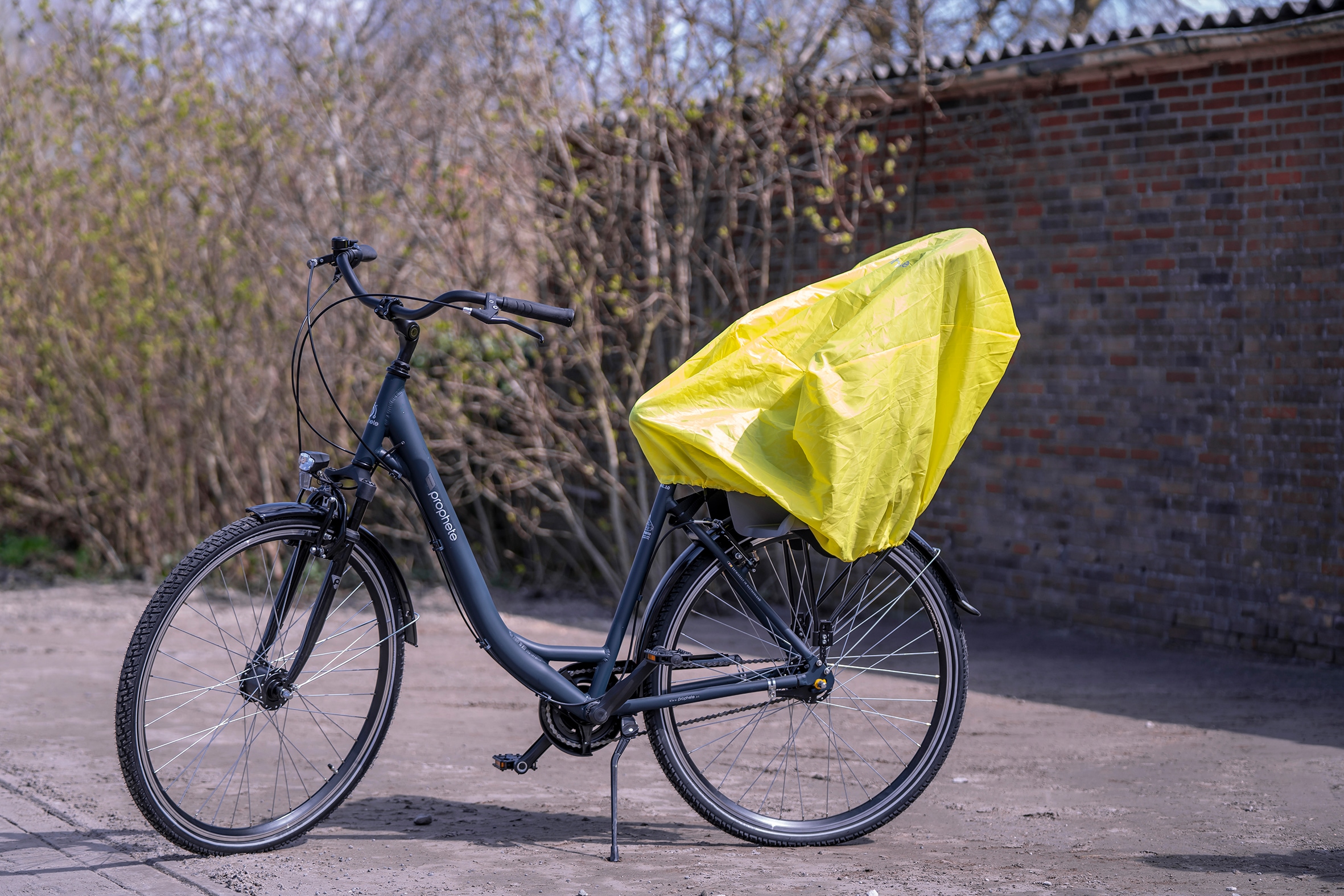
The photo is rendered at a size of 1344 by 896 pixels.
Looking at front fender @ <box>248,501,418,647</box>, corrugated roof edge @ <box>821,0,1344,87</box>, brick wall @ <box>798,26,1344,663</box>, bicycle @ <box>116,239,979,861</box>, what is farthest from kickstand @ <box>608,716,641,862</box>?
corrugated roof edge @ <box>821,0,1344,87</box>

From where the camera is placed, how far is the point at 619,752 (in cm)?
346

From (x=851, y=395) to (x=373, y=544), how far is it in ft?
→ 4.42

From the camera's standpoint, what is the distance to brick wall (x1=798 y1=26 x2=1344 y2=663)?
6020 mm

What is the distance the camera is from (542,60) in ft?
23.1

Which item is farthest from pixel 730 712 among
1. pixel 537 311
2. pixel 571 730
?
pixel 537 311

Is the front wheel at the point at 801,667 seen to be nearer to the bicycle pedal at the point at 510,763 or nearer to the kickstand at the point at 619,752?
the kickstand at the point at 619,752

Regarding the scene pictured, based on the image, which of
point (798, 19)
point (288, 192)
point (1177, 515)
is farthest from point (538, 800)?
point (798, 19)

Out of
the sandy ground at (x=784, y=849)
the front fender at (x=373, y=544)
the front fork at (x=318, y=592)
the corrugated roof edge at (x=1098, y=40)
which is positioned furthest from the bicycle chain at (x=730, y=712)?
the corrugated roof edge at (x=1098, y=40)

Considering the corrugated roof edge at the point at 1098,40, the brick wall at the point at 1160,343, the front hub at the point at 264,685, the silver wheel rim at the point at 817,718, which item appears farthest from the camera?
the brick wall at the point at 1160,343

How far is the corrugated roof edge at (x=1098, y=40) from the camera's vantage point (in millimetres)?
5844

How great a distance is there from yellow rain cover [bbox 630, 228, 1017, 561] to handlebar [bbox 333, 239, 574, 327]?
35 centimetres

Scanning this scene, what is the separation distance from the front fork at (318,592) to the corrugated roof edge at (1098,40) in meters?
4.67

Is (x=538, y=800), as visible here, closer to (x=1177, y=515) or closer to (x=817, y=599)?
(x=817, y=599)

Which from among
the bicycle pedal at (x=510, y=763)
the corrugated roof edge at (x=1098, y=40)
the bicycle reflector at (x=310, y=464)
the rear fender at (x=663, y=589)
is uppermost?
the corrugated roof edge at (x=1098, y=40)
